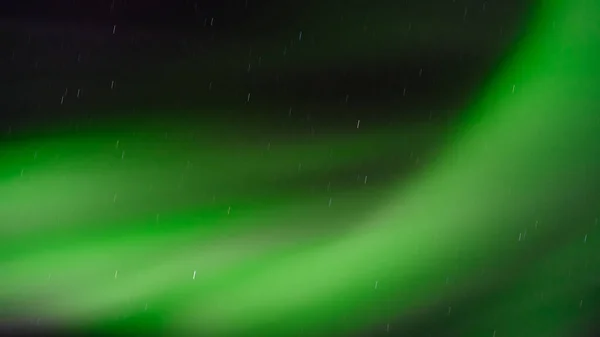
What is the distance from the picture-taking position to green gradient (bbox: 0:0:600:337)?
2.79 ft

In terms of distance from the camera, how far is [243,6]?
829 millimetres

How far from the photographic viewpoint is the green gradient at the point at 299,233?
85 centimetres

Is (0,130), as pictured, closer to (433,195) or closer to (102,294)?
(102,294)

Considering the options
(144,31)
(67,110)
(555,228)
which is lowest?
(555,228)

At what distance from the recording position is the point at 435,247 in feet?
2.82

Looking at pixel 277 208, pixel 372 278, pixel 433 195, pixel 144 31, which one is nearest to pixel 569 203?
pixel 433 195

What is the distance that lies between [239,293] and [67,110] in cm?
36

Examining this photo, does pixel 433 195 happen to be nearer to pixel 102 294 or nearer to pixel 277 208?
pixel 277 208

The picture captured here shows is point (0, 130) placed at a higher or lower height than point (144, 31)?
lower

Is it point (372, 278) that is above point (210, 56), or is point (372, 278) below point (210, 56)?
below

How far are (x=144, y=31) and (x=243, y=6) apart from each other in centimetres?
14

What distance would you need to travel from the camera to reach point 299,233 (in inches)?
33.8

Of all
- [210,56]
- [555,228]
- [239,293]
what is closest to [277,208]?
[239,293]

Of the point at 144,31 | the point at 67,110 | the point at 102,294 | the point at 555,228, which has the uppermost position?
the point at 144,31
